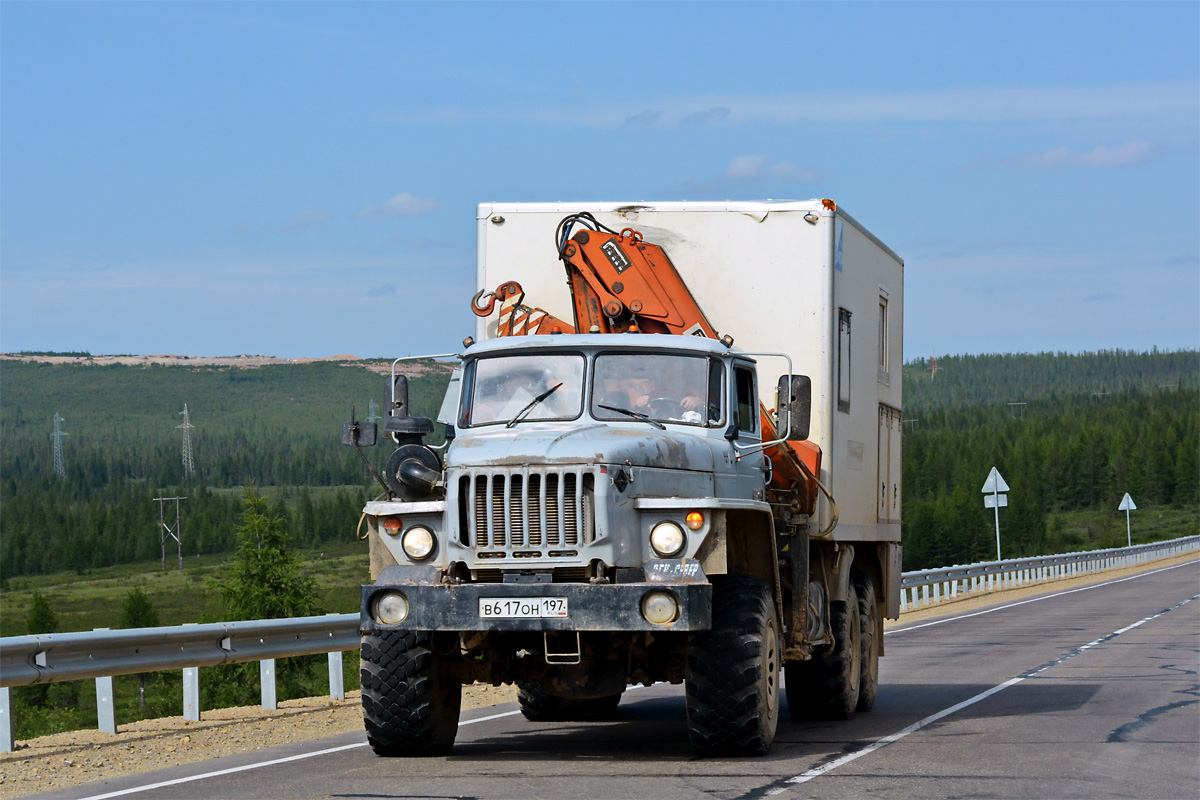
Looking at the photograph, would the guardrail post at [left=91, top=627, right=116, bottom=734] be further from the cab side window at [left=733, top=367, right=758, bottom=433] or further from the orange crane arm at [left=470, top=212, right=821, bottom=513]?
the cab side window at [left=733, top=367, right=758, bottom=433]

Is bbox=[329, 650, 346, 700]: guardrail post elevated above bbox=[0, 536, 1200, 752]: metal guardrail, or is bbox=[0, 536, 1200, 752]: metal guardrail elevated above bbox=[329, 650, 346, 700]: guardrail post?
bbox=[0, 536, 1200, 752]: metal guardrail

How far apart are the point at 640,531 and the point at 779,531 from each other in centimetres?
215

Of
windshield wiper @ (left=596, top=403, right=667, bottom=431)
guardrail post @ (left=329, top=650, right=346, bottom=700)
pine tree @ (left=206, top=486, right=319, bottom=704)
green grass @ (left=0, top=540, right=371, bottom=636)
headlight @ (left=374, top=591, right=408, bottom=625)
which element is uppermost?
windshield wiper @ (left=596, top=403, right=667, bottom=431)

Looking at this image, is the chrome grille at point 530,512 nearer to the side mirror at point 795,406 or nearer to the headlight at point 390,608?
the headlight at point 390,608

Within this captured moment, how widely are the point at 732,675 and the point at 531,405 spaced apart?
2.39 metres

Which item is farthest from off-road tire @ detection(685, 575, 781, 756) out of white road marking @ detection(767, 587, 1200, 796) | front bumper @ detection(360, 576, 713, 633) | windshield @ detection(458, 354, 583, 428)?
windshield @ detection(458, 354, 583, 428)

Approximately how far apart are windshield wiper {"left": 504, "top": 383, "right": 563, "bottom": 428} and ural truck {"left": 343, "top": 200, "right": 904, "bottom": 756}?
17mm

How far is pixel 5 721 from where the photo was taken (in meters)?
12.0

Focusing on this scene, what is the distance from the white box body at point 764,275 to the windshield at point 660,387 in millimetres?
1393

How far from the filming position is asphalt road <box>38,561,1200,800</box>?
9625mm

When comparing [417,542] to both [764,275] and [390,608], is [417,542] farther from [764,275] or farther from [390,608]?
[764,275]

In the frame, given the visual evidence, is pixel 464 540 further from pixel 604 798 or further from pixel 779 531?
pixel 779 531

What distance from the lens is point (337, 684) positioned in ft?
55.3

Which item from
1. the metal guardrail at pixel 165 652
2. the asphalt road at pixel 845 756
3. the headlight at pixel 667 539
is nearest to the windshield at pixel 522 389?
the headlight at pixel 667 539
